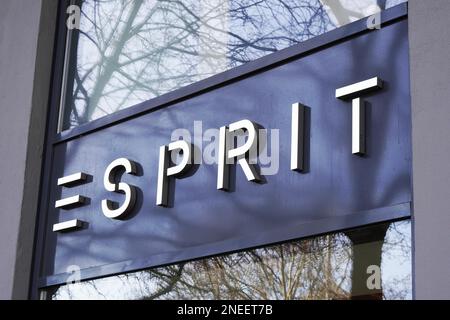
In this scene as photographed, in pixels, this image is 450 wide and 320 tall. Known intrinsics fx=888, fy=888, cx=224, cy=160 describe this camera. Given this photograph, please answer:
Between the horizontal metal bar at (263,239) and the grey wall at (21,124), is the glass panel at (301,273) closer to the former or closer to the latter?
the horizontal metal bar at (263,239)

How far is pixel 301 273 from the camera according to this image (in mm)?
3855

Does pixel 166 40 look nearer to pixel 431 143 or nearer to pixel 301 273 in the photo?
pixel 301 273

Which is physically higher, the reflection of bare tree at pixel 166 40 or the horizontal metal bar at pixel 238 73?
the reflection of bare tree at pixel 166 40

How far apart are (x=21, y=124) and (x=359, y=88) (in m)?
2.45

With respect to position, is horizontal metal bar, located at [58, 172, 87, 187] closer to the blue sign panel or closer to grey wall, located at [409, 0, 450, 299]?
the blue sign panel

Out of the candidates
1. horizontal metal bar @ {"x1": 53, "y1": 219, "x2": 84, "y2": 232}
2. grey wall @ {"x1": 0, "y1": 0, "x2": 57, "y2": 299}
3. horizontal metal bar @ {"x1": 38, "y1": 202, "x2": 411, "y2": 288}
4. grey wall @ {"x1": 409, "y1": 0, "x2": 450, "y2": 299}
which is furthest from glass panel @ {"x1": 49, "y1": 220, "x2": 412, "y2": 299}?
grey wall @ {"x1": 0, "y1": 0, "x2": 57, "y2": 299}

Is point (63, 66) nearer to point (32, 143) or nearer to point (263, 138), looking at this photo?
point (32, 143)

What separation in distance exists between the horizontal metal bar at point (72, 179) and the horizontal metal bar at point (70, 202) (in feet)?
0.33

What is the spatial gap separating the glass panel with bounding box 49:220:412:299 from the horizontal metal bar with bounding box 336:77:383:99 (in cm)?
59

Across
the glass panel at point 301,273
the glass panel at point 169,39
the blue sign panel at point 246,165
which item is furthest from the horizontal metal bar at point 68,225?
the glass panel at point 169,39

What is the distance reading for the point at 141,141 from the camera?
477cm

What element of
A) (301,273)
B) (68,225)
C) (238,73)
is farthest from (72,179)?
(301,273)

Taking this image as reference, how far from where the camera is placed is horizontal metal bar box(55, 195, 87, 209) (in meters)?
4.92

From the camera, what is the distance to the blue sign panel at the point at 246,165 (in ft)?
12.2
